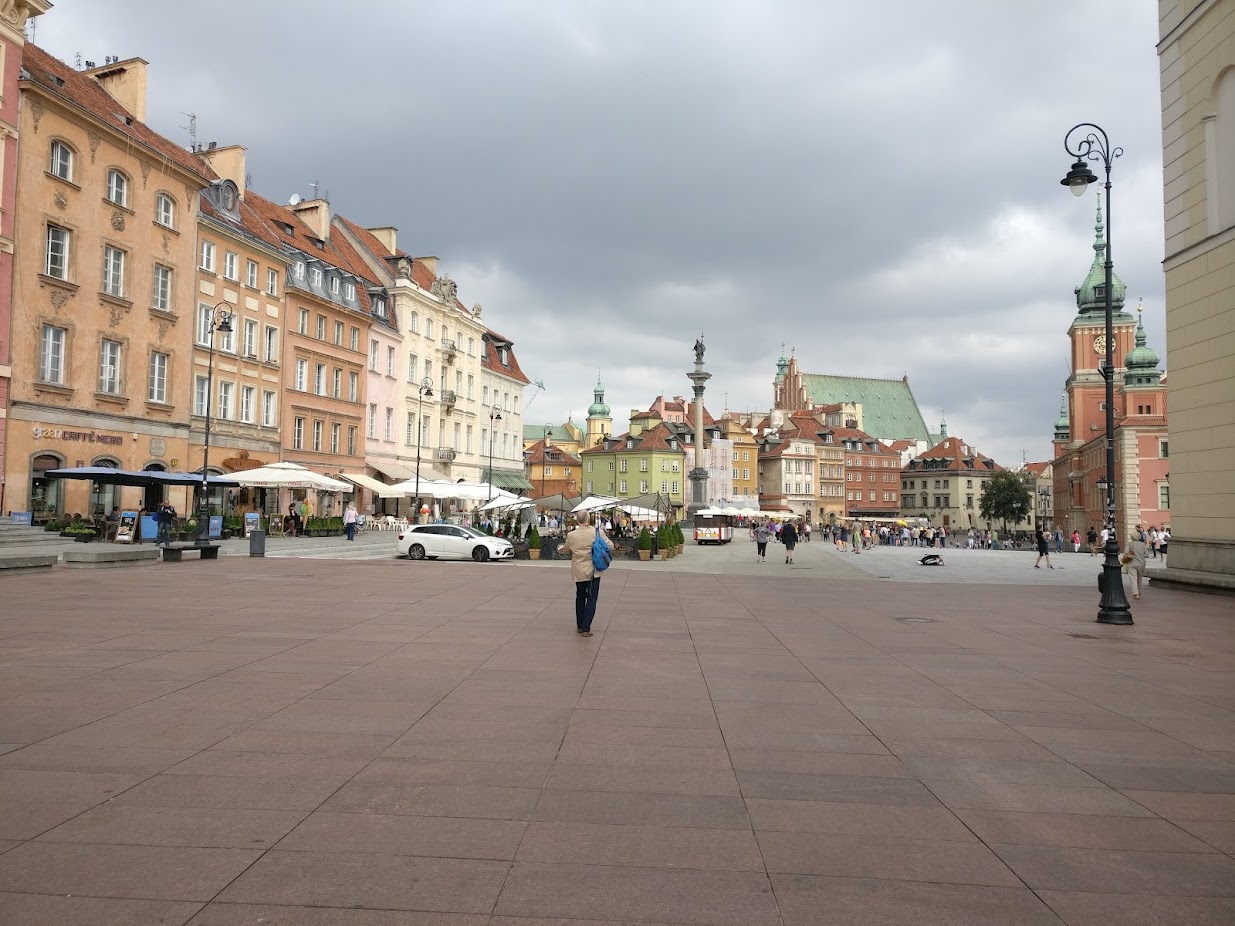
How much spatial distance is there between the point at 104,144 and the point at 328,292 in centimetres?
1838

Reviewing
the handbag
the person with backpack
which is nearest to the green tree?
the handbag

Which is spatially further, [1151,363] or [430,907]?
[1151,363]

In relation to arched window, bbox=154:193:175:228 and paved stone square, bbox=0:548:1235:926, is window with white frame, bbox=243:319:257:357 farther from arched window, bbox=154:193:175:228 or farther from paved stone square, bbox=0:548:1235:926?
paved stone square, bbox=0:548:1235:926

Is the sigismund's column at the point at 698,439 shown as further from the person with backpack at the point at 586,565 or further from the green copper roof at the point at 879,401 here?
the green copper roof at the point at 879,401

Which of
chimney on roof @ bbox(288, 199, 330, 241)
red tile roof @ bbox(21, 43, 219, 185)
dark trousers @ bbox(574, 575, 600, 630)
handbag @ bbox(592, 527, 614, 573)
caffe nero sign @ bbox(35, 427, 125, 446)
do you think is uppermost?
chimney on roof @ bbox(288, 199, 330, 241)

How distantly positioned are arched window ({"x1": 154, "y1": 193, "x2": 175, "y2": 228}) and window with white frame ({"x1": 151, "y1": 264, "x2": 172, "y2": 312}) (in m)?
1.94

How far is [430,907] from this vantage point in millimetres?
3920

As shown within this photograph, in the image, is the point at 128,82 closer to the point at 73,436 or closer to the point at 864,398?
the point at 73,436

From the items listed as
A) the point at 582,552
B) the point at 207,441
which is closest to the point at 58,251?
the point at 207,441

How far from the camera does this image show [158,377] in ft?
129

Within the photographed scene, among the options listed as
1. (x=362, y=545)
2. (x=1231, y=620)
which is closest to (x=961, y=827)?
(x=1231, y=620)

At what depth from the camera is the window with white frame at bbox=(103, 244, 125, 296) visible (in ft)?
118

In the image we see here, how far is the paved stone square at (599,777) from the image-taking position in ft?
13.5

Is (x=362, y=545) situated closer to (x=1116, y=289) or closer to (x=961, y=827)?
(x=961, y=827)
